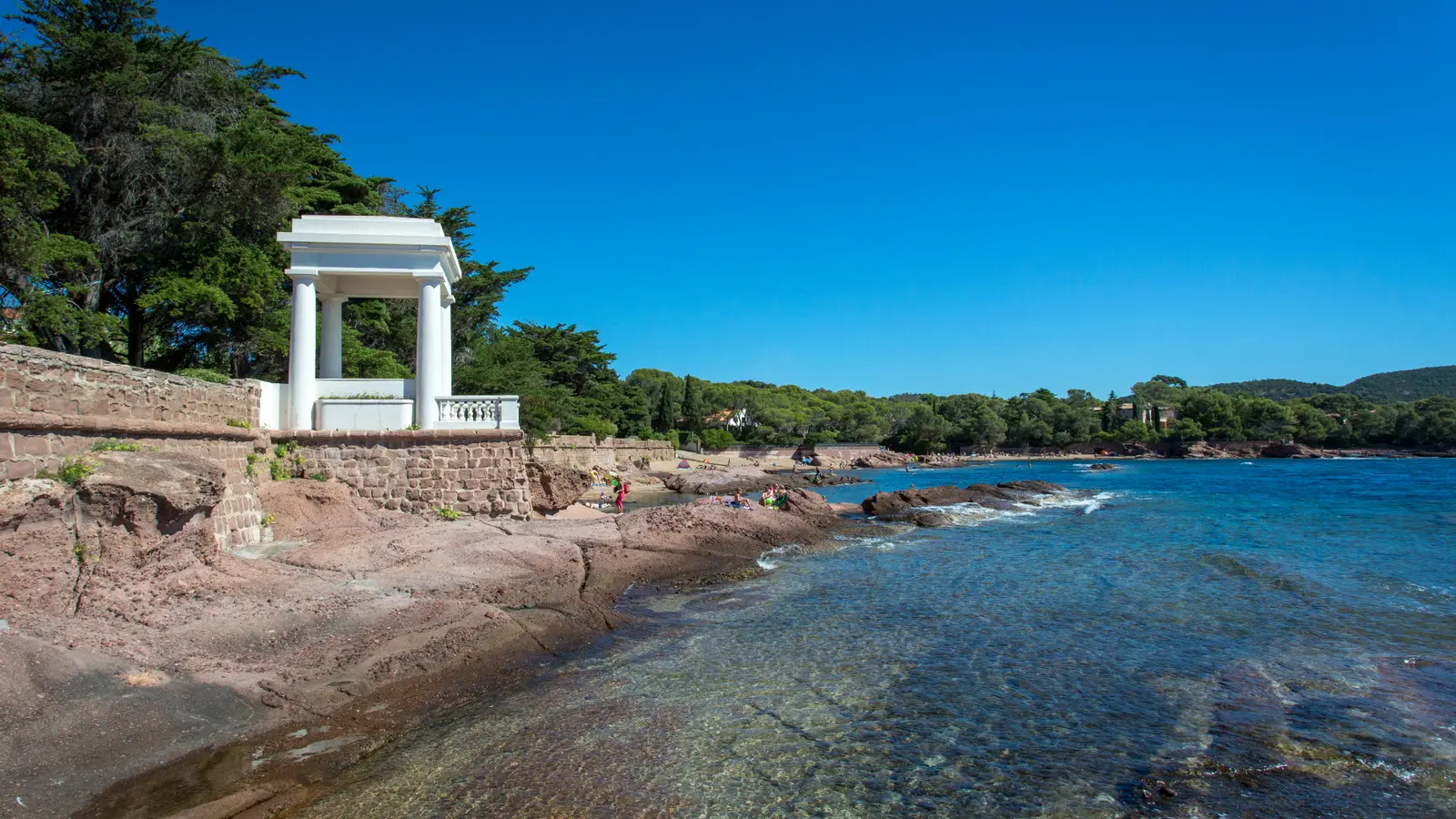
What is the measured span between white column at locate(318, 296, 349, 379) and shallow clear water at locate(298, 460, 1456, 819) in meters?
10.5

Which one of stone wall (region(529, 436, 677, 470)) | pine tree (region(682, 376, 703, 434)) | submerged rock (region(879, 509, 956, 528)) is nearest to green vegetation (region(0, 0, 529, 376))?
stone wall (region(529, 436, 677, 470))

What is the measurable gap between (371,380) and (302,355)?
1360mm

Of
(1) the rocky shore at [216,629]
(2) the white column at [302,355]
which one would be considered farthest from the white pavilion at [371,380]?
(1) the rocky shore at [216,629]

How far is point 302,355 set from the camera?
611 inches

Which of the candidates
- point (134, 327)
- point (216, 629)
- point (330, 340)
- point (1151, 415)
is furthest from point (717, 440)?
point (1151, 415)

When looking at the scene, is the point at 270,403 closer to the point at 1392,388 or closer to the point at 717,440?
the point at 717,440

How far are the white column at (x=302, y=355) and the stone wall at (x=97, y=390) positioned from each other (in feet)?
7.18

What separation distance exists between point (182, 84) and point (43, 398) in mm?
16536

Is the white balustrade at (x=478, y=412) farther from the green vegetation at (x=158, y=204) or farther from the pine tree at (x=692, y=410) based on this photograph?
the pine tree at (x=692, y=410)

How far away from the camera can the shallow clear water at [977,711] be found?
5.53 metres

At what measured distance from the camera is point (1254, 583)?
14.1m

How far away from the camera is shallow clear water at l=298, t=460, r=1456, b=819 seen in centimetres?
553

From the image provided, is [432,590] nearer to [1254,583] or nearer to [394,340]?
[1254,583]

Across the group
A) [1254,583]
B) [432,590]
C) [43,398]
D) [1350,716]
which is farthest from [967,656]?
[43,398]
